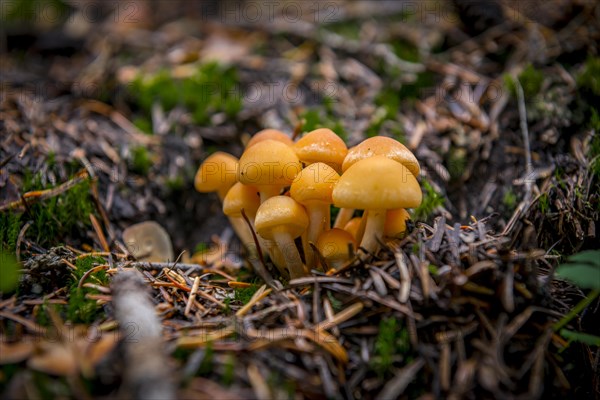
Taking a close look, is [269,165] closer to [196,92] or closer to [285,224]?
[285,224]

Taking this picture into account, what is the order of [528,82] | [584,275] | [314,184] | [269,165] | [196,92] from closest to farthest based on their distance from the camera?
1. [584,275]
2. [314,184]
3. [269,165]
4. [528,82]
5. [196,92]

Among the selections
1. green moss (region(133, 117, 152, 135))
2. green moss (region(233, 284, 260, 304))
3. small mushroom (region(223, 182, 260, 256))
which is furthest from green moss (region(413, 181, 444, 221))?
green moss (region(133, 117, 152, 135))

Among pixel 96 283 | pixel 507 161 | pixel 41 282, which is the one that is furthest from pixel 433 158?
pixel 41 282

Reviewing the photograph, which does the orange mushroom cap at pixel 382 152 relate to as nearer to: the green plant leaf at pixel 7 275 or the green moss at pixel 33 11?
the green plant leaf at pixel 7 275

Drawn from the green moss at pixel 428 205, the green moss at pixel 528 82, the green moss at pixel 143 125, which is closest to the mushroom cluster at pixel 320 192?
the green moss at pixel 428 205

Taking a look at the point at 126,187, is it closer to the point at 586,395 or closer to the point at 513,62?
the point at 586,395

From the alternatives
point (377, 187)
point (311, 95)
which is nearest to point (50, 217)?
point (377, 187)

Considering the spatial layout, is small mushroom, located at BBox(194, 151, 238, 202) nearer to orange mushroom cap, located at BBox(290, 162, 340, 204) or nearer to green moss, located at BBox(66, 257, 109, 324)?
orange mushroom cap, located at BBox(290, 162, 340, 204)
